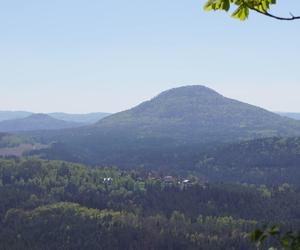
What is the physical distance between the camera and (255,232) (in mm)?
11258

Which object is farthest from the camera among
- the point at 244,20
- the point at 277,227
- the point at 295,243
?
the point at 244,20

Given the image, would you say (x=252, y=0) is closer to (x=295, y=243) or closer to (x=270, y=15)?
(x=270, y=15)

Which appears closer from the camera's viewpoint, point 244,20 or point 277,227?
point 277,227

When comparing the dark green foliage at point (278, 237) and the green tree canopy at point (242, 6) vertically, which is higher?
the green tree canopy at point (242, 6)

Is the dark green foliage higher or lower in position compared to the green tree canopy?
lower

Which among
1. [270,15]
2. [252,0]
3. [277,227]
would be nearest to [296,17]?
[270,15]

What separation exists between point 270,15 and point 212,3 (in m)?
1.40

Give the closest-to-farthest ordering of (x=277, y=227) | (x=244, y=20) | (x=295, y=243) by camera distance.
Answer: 1. (x=277, y=227)
2. (x=295, y=243)
3. (x=244, y=20)

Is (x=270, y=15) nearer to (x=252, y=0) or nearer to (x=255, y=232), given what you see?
(x=252, y=0)

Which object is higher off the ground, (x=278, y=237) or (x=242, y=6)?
(x=242, y=6)

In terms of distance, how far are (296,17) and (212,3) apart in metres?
2.00

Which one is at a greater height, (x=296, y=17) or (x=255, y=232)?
(x=296, y=17)

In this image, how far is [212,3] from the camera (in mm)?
12328

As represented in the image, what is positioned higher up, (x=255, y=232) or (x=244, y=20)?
(x=244, y=20)
